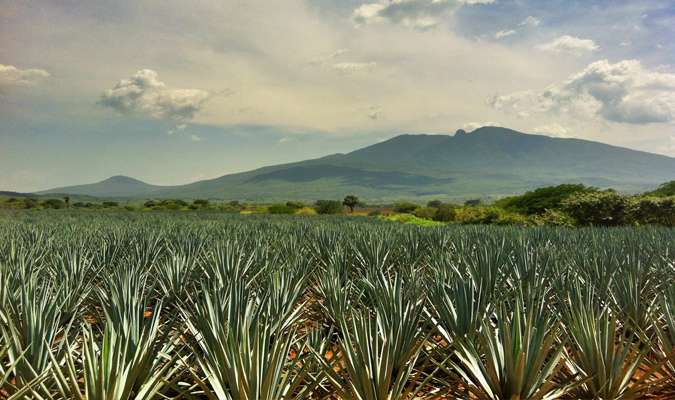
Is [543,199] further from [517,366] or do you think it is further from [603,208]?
[517,366]

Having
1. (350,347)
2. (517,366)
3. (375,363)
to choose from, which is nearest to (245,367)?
(350,347)

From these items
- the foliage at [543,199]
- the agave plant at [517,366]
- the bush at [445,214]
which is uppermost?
the agave plant at [517,366]

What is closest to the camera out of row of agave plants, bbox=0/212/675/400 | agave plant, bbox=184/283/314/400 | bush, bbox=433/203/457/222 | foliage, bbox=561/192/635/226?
agave plant, bbox=184/283/314/400

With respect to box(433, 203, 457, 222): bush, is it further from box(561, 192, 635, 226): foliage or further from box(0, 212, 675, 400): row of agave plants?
box(0, 212, 675, 400): row of agave plants

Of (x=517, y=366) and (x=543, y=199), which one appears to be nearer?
(x=517, y=366)

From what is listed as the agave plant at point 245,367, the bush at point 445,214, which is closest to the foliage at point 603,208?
the bush at point 445,214

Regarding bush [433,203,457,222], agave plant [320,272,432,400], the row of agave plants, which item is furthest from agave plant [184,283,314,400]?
bush [433,203,457,222]

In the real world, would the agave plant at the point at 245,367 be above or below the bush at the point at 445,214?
above

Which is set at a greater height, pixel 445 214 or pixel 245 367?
pixel 245 367

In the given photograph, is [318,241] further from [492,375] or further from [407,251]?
[492,375]

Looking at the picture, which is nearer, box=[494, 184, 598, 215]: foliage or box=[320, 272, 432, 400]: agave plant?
box=[320, 272, 432, 400]: agave plant

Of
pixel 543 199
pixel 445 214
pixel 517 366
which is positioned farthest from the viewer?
pixel 445 214

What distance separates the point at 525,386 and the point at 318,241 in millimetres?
4208

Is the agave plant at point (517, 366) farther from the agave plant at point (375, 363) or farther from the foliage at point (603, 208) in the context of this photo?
the foliage at point (603, 208)
